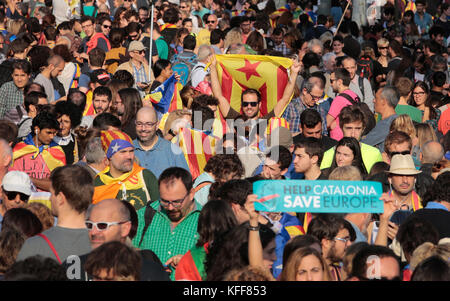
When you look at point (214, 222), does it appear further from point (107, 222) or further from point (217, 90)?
point (217, 90)

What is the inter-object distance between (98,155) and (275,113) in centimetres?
277

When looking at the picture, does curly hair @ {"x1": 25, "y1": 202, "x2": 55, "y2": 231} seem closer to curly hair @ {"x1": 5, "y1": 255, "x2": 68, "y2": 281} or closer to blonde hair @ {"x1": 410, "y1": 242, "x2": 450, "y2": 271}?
curly hair @ {"x1": 5, "y1": 255, "x2": 68, "y2": 281}

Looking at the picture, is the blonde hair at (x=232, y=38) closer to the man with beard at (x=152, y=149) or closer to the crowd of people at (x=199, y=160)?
the crowd of people at (x=199, y=160)

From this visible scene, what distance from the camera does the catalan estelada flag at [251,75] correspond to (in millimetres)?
10805

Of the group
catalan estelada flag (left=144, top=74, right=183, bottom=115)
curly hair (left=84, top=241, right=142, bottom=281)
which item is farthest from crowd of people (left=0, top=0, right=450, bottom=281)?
catalan estelada flag (left=144, top=74, right=183, bottom=115)

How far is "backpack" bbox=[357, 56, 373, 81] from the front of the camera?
14438 mm

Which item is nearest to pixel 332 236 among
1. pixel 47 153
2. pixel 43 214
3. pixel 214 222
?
pixel 214 222

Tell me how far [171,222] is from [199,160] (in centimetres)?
241

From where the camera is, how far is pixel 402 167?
7.65 m

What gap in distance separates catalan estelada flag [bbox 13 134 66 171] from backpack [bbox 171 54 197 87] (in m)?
3.96
